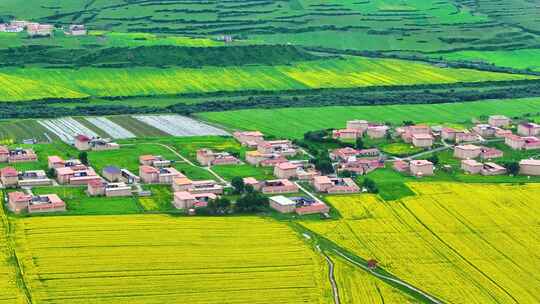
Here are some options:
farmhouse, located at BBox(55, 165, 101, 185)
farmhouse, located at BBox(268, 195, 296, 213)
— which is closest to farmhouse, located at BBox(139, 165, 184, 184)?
farmhouse, located at BBox(55, 165, 101, 185)

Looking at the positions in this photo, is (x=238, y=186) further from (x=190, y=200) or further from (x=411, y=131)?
(x=411, y=131)

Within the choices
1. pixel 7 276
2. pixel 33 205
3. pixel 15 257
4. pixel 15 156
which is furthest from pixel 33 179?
pixel 7 276

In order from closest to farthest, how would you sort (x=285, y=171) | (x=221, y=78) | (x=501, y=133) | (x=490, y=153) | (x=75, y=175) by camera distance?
(x=75, y=175) < (x=285, y=171) < (x=490, y=153) < (x=501, y=133) < (x=221, y=78)

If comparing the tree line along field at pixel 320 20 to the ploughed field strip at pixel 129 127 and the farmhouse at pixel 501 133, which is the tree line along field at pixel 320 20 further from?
the farmhouse at pixel 501 133

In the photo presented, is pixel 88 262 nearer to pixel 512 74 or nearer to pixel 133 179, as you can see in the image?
pixel 133 179

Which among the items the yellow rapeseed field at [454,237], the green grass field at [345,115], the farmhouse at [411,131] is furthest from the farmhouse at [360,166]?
the green grass field at [345,115]

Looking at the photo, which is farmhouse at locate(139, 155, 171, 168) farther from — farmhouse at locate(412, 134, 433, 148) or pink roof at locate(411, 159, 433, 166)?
farmhouse at locate(412, 134, 433, 148)

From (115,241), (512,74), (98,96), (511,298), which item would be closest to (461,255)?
(511,298)
